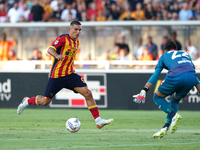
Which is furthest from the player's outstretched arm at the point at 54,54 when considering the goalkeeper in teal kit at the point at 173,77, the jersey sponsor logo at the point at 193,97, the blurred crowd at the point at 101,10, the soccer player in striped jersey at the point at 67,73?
the blurred crowd at the point at 101,10

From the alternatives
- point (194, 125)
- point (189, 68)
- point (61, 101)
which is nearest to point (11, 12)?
point (61, 101)

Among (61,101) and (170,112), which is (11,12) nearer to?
(61,101)

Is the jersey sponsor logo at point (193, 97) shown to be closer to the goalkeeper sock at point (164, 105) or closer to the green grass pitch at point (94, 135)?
the green grass pitch at point (94, 135)

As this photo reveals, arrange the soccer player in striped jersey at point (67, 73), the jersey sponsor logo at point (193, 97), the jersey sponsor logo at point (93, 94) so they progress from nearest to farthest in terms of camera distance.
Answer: the soccer player in striped jersey at point (67, 73), the jersey sponsor logo at point (193, 97), the jersey sponsor logo at point (93, 94)

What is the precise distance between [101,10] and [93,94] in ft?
12.5

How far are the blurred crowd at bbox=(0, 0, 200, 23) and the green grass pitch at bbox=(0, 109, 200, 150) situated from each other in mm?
5360

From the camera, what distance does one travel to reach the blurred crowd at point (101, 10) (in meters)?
15.7

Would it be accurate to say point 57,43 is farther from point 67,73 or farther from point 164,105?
point 164,105

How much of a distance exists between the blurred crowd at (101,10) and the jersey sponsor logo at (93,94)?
8.61 feet

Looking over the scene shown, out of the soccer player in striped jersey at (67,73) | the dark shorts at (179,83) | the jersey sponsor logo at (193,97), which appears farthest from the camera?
the jersey sponsor logo at (193,97)

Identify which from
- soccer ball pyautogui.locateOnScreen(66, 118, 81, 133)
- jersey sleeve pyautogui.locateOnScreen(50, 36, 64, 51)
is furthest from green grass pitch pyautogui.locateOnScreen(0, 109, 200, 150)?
jersey sleeve pyautogui.locateOnScreen(50, 36, 64, 51)

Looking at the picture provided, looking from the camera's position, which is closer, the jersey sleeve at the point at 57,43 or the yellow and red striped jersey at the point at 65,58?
the jersey sleeve at the point at 57,43

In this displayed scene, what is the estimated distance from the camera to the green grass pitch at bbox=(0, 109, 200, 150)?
6.63 metres

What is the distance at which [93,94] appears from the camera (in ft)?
47.2
